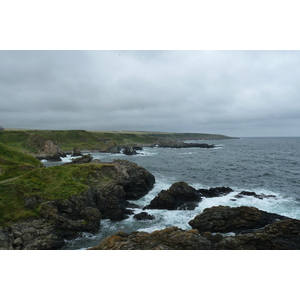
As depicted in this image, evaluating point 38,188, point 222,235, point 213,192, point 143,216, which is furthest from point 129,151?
point 222,235

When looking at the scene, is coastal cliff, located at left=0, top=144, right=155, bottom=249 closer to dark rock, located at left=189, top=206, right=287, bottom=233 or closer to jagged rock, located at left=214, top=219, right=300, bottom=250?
dark rock, located at left=189, top=206, right=287, bottom=233

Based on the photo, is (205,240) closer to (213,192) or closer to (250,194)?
(213,192)

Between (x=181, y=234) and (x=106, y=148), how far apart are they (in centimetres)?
11376

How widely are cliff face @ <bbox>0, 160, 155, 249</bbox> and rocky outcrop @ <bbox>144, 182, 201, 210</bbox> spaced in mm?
5184

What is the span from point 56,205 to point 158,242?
15230 millimetres

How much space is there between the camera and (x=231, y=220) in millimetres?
22797

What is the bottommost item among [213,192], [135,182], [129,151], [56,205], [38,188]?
[213,192]

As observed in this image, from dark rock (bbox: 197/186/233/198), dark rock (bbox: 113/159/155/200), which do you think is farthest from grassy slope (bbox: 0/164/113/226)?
dark rock (bbox: 197/186/233/198)

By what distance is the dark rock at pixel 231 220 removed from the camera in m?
22.3

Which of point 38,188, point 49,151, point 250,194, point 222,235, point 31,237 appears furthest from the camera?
point 49,151

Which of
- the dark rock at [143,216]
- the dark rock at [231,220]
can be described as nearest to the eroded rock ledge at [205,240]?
the dark rock at [231,220]

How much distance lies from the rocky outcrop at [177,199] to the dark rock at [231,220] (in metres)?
6.36

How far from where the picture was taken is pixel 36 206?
22984 millimetres

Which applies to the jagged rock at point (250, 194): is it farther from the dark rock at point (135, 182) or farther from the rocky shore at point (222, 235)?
the dark rock at point (135, 182)
